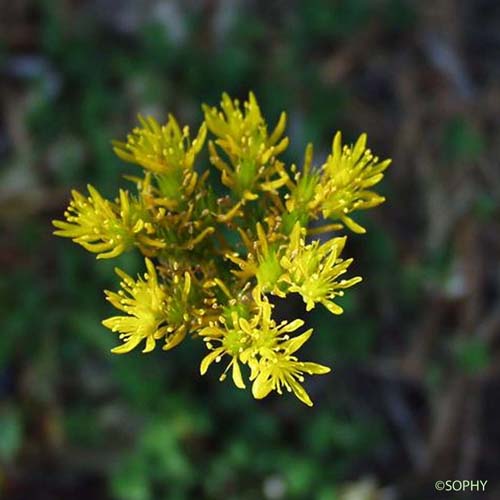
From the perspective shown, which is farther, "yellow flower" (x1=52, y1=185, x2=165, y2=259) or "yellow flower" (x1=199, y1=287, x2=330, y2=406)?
"yellow flower" (x1=52, y1=185, x2=165, y2=259)

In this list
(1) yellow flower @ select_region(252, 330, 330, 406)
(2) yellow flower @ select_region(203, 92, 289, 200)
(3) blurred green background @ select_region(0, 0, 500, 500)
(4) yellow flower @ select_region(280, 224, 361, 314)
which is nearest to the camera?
(1) yellow flower @ select_region(252, 330, 330, 406)

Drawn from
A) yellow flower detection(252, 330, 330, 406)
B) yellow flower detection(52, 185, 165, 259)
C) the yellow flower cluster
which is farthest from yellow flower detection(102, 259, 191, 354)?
yellow flower detection(252, 330, 330, 406)

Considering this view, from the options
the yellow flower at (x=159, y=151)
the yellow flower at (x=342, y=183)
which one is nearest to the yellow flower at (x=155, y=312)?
the yellow flower at (x=159, y=151)

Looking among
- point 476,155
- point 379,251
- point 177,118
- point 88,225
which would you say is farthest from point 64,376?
point 476,155

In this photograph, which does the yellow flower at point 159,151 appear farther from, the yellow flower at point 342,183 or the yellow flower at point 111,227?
the yellow flower at point 342,183

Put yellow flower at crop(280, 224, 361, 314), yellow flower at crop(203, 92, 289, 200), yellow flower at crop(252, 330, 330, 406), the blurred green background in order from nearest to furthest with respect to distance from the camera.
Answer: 1. yellow flower at crop(252, 330, 330, 406)
2. yellow flower at crop(280, 224, 361, 314)
3. yellow flower at crop(203, 92, 289, 200)
4. the blurred green background

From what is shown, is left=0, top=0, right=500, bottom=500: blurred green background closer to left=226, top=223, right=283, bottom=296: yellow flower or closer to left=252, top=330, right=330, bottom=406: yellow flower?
left=226, top=223, right=283, bottom=296: yellow flower

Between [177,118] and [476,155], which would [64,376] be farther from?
[476,155]

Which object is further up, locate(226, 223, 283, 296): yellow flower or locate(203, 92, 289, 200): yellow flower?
locate(203, 92, 289, 200): yellow flower
